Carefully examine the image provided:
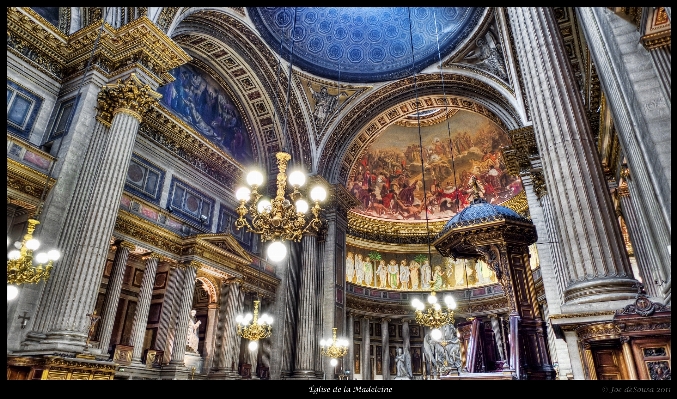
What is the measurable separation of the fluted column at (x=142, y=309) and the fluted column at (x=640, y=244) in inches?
439

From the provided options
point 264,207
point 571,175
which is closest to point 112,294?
point 264,207

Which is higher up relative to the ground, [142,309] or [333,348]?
[142,309]

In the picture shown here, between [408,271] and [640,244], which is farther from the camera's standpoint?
[408,271]

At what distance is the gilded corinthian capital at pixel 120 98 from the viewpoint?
317 inches

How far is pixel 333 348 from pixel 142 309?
5871mm

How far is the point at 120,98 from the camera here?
806 centimetres

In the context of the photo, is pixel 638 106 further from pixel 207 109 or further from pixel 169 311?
pixel 207 109

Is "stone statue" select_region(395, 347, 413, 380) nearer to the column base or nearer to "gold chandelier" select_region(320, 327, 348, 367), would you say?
"gold chandelier" select_region(320, 327, 348, 367)

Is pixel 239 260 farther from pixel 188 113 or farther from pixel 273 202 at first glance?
pixel 273 202

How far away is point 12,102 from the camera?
7738 mm

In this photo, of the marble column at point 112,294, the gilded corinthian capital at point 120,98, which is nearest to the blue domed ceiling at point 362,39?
the gilded corinthian capital at point 120,98

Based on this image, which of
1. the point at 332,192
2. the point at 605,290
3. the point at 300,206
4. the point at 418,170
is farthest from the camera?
the point at 418,170
